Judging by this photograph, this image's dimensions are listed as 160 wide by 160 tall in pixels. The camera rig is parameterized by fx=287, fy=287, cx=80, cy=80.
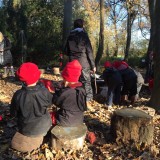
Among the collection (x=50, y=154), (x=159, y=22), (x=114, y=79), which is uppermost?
(x=159, y=22)

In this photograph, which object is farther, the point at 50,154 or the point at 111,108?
the point at 111,108

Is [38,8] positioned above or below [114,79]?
above

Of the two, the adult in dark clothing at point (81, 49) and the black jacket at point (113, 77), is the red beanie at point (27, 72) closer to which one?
the adult in dark clothing at point (81, 49)

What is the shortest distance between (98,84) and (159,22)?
3.01 metres

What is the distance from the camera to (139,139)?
4.66m

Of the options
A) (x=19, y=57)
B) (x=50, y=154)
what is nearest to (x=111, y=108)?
(x=50, y=154)

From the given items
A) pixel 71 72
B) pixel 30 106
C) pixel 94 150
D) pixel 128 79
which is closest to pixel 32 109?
pixel 30 106

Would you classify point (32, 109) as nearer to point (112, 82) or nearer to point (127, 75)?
point (112, 82)

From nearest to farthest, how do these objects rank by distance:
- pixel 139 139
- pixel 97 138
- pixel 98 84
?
pixel 139 139, pixel 97 138, pixel 98 84

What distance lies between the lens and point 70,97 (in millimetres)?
4539

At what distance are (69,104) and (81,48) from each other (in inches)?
90.0

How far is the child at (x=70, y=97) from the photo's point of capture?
14.8 feet

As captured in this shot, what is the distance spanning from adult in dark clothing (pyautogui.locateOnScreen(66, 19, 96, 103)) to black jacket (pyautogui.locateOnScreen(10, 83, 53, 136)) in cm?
231

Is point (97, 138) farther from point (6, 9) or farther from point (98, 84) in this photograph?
point (6, 9)
